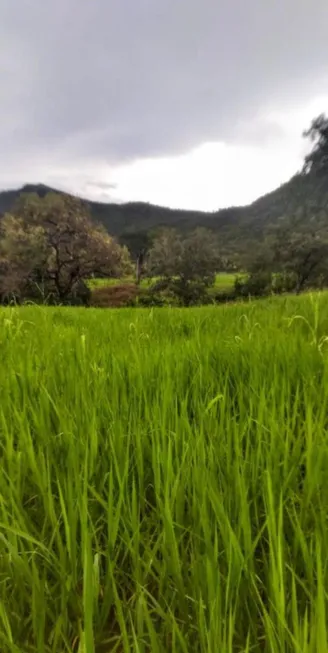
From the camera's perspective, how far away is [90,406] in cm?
159

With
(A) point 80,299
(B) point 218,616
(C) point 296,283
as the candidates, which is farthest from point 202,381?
(C) point 296,283

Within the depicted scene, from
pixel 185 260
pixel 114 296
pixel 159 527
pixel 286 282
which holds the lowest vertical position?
pixel 114 296

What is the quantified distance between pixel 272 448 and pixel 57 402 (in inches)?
35.3

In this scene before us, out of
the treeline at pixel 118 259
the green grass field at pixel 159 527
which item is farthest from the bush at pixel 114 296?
the green grass field at pixel 159 527

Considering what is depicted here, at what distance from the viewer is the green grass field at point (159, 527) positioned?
77 centimetres

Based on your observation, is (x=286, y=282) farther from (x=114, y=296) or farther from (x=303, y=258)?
(x=114, y=296)

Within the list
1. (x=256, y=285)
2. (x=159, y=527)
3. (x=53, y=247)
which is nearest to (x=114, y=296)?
(x=53, y=247)

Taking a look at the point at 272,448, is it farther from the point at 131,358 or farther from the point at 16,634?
the point at 131,358

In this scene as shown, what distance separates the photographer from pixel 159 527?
1.04m

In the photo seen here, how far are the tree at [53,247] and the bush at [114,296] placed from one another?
612 centimetres

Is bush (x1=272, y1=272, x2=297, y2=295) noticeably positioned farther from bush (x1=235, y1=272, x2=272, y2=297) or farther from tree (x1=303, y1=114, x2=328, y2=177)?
tree (x1=303, y1=114, x2=328, y2=177)

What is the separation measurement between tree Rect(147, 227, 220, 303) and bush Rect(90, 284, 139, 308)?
195 inches

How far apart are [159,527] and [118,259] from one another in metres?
40.9

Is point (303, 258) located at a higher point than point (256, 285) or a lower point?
higher
